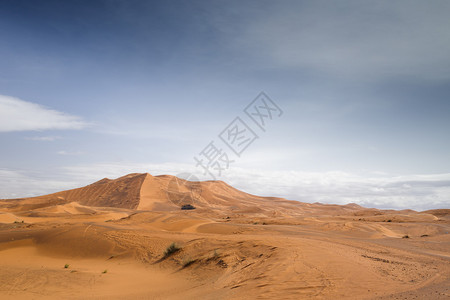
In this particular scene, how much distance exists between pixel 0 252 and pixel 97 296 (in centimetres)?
1035

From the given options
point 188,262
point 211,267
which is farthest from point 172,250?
point 211,267

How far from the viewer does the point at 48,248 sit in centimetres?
1535

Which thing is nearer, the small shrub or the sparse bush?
the small shrub

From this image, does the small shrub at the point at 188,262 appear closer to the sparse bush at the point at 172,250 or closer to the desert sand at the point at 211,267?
the desert sand at the point at 211,267

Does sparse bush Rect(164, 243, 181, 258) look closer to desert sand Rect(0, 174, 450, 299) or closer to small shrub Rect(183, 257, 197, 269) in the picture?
desert sand Rect(0, 174, 450, 299)

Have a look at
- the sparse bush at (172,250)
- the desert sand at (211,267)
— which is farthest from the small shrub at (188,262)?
the sparse bush at (172,250)

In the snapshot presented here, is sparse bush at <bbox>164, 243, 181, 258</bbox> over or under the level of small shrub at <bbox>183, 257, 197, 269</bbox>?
over

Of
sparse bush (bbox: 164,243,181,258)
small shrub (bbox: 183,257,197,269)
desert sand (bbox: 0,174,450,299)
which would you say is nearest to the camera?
desert sand (bbox: 0,174,450,299)

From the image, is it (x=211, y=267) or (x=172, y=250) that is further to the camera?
(x=172, y=250)

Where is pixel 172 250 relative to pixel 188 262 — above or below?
above

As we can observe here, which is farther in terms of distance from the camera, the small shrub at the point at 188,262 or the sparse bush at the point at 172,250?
the sparse bush at the point at 172,250

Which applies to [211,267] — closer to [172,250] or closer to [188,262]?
[188,262]

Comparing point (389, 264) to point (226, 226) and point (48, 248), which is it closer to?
point (226, 226)

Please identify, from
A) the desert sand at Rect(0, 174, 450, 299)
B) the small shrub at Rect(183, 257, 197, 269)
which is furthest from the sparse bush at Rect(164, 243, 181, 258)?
the small shrub at Rect(183, 257, 197, 269)
